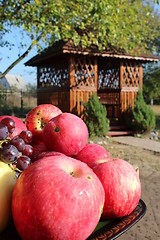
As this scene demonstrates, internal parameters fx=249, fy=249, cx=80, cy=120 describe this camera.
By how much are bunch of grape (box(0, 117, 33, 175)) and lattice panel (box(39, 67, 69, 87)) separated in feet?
34.3

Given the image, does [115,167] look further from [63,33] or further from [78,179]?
[63,33]

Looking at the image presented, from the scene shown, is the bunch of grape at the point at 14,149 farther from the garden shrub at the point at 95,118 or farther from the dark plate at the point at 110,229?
the garden shrub at the point at 95,118

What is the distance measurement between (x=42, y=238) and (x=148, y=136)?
432 inches

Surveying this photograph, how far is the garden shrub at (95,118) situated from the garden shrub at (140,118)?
1867 mm

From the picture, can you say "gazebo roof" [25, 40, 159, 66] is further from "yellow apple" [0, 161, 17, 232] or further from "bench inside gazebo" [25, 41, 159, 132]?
"yellow apple" [0, 161, 17, 232]

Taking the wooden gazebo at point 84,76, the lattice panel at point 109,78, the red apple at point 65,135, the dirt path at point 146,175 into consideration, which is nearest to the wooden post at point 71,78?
the wooden gazebo at point 84,76

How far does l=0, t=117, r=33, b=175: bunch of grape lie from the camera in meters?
1.07

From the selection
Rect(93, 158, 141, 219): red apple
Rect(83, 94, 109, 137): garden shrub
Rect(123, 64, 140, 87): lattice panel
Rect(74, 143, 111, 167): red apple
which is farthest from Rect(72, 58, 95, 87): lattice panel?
Rect(93, 158, 141, 219): red apple

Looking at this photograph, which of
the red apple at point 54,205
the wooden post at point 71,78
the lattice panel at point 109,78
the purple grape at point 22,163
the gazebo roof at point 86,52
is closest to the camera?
the red apple at point 54,205

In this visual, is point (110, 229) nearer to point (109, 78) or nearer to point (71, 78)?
point (71, 78)

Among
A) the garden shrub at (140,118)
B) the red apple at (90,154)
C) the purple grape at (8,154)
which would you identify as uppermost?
the purple grape at (8,154)

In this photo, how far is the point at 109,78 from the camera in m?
14.1

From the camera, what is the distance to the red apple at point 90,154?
4.50 feet

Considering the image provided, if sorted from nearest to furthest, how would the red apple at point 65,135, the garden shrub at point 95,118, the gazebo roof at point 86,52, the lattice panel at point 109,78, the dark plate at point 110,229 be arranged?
the dark plate at point 110,229
the red apple at point 65,135
the gazebo roof at point 86,52
the garden shrub at point 95,118
the lattice panel at point 109,78
